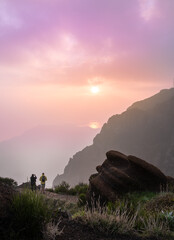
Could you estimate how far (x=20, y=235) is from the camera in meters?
6.24

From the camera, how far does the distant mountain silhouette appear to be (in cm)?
13775

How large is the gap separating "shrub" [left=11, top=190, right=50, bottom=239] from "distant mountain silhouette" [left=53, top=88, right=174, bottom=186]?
11460 cm

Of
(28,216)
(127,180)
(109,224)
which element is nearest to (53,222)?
(28,216)

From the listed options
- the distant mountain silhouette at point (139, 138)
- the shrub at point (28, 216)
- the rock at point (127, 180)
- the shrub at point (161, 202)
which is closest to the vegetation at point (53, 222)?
the shrub at point (28, 216)

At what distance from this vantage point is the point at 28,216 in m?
6.51

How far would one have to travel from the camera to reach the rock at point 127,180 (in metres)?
15.2

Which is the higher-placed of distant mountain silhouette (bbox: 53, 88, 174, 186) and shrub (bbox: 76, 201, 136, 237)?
distant mountain silhouette (bbox: 53, 88, 174, 186)

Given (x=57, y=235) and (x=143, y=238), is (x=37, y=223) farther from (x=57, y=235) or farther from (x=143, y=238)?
(x=143, y=238)

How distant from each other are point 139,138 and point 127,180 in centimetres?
14614

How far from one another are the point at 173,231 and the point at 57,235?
361 centimetres

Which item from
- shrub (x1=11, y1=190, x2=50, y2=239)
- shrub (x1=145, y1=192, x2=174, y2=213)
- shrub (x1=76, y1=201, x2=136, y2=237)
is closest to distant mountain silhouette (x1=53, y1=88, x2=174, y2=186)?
shrub (x1=145, y1=192, x2=174, y2=213)

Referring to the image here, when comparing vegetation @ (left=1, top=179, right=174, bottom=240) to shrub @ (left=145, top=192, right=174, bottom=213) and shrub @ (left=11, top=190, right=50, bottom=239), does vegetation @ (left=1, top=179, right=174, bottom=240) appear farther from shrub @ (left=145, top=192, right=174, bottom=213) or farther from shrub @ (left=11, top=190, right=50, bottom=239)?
shrub @ (left=145, top=192, right=174, bottom=213)

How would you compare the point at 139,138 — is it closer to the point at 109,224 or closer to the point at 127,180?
the point at 127,180

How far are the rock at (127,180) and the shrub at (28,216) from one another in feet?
27.4
